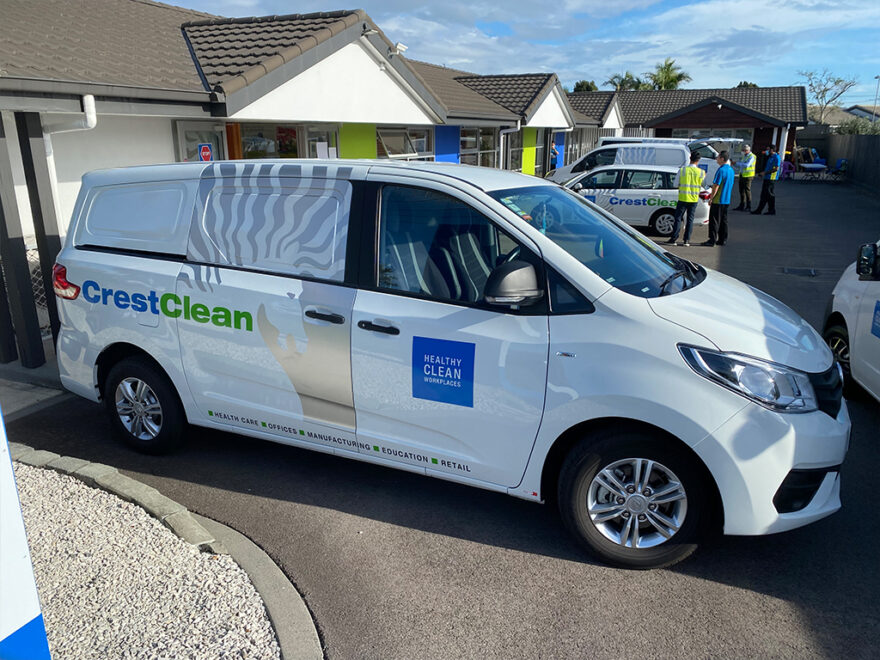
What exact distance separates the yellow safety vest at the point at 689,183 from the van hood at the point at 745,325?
10.5 m

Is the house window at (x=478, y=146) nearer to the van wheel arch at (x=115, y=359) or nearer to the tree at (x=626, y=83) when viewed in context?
the van wheel arch at (x=115, y=359)

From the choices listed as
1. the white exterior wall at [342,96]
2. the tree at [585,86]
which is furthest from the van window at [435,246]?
the tree at [585,86]

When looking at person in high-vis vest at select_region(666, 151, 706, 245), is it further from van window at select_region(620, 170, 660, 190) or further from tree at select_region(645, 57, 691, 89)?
tree at select_region(645, 57, 691, 89)

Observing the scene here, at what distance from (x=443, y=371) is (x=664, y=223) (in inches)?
510

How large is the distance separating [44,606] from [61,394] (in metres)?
3.39

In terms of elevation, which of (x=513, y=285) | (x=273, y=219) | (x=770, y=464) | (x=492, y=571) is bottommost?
(x=492, y=571)

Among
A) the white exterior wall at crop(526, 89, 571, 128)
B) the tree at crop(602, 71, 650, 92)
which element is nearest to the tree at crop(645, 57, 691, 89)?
the tree at crop(602, 71, 650, 92)

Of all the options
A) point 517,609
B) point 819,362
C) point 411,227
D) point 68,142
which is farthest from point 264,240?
point 68,142

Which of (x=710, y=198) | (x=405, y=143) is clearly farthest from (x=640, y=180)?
(x=405, y=143)

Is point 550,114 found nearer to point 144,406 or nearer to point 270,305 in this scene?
point 144,406

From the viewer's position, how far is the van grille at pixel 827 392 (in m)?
3.31

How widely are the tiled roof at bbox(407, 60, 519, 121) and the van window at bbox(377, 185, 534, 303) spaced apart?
11396mm

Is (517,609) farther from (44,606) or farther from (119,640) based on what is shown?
(44,606)

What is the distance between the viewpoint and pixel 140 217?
15.1ft
